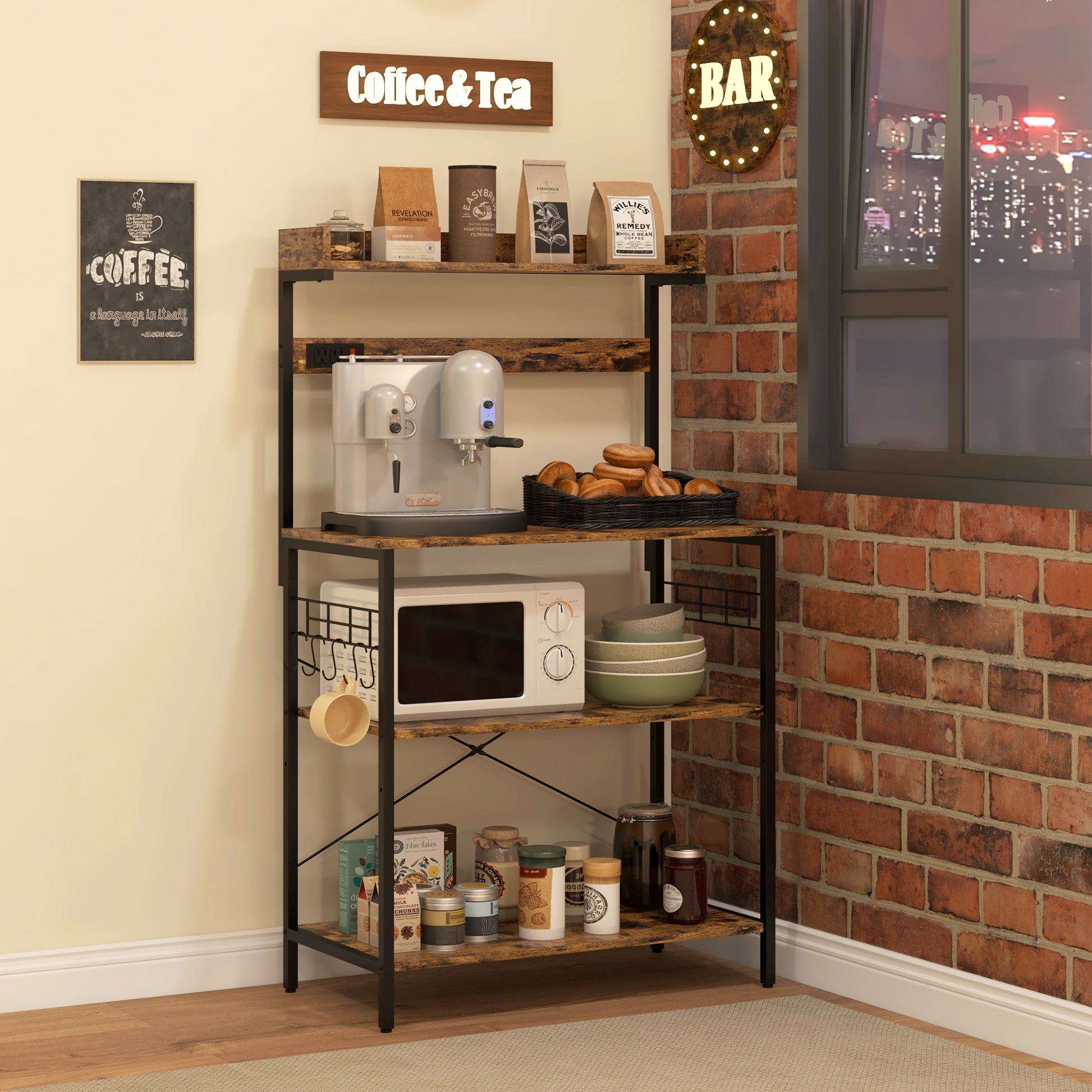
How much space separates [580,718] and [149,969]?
41.0 inches

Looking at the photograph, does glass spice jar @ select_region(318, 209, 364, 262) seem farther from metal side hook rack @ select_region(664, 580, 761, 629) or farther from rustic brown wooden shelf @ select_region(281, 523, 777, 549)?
metal side hook rack @ select_region(664, 580, 761, 629)

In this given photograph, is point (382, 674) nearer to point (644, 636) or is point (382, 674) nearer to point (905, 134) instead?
point (644, 636)

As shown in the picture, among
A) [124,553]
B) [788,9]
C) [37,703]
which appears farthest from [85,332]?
[788,9]

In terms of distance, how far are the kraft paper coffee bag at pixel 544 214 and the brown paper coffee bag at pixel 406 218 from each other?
0.20 metres

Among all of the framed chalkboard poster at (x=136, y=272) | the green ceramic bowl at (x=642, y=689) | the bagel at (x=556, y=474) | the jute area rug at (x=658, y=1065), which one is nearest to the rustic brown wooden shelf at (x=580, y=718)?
the green ceramic bowl at (x=642, y=689)

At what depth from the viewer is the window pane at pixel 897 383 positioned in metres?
3.53

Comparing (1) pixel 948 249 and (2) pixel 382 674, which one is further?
(1) pixel 948 249

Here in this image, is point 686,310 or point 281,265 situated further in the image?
point 686,310

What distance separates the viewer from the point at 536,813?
13.3ft

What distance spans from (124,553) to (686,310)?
4.50 ft

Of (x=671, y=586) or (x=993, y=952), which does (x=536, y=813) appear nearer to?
(x=671, y=586)

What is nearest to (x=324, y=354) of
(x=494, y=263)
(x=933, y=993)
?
(x=494, y=263)

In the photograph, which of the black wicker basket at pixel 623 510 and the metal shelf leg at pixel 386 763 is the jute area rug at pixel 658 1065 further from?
the black wicker basket at pixel 623 510

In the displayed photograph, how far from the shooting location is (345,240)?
3498 mm
